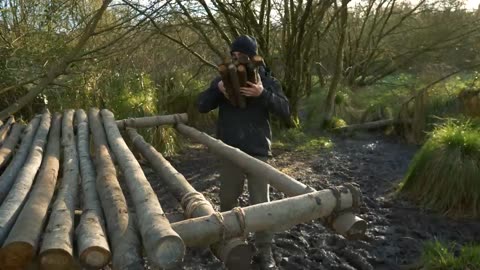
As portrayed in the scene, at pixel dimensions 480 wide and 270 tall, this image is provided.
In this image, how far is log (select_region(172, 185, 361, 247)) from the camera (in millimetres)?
2197

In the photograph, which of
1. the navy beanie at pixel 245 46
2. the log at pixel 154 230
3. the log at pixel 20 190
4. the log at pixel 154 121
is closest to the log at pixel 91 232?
the log at pixel 154 230

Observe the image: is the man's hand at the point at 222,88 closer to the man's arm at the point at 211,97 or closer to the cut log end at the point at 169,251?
the man's arm at the point at 211,97

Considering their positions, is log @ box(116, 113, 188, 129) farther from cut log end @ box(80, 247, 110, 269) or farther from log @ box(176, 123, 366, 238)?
cut log end @ box(80, 247, 110, 269)

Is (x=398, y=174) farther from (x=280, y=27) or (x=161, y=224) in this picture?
(x=161, y=224)

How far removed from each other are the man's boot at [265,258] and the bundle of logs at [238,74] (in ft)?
4.02

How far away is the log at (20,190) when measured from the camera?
84.3 inches

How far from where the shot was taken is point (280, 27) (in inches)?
434

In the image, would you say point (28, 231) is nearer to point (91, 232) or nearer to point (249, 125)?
point (91, 232)

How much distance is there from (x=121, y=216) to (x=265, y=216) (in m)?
0.70

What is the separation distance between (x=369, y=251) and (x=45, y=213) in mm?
3524

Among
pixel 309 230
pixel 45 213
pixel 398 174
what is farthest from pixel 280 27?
pixel 45 213

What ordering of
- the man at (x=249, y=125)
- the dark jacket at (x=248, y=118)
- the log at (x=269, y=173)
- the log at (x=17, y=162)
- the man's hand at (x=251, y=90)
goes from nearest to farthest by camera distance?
the log at (x=269, y=173) → the log at (x=17, y=162) → the man's hand at (x=251, y=90) → the man at (x=249, y=125) → the dark jacket at (x=248, y=118)

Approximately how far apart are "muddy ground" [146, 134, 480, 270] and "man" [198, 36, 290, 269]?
0.98 m

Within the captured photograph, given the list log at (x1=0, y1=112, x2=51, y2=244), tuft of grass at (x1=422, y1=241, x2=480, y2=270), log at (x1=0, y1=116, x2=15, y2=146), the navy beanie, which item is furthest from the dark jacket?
log at (x1=0, y1=116, x2=15, y2=146)
